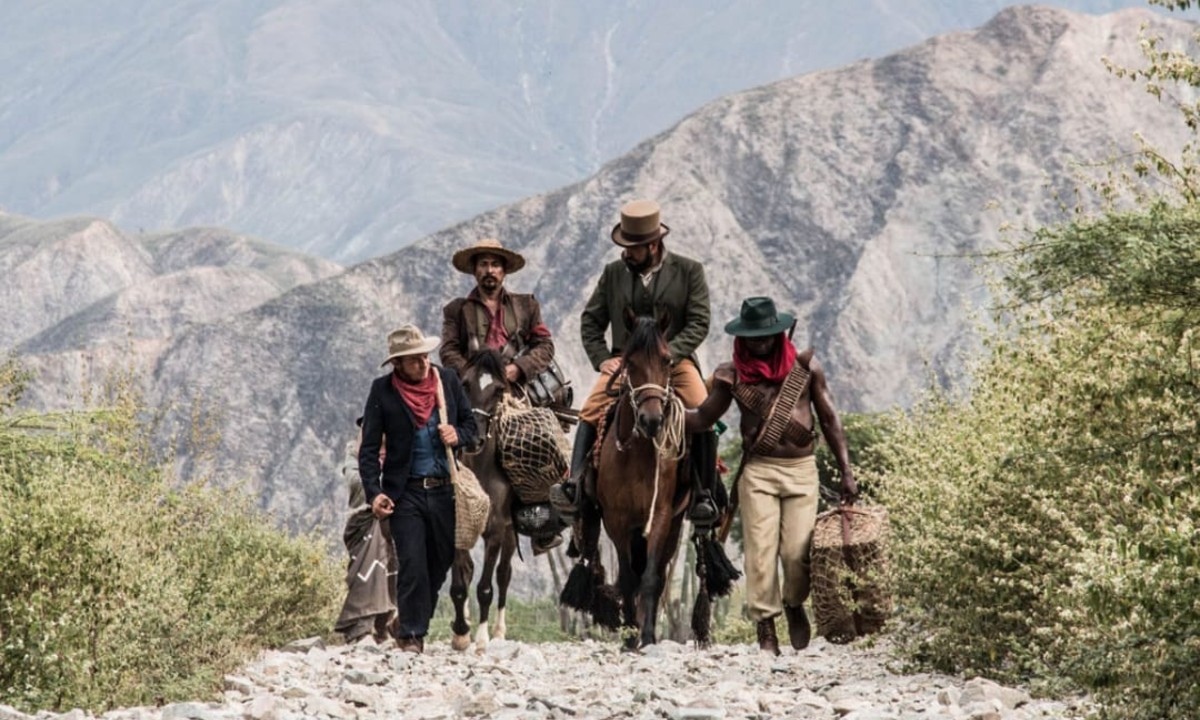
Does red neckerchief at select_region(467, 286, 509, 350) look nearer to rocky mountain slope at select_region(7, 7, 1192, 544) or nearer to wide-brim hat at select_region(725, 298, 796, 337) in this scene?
wide-brim hat at select_region(725, 298, 796, 337)

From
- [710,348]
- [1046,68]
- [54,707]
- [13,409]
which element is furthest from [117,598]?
[1046,68]

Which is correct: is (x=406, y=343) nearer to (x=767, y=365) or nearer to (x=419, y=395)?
(x=419, y=395)

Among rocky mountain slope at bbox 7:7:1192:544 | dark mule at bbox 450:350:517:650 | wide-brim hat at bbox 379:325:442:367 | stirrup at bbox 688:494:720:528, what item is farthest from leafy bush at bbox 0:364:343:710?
rocky mountain slope at bbox 7:7:1192:544

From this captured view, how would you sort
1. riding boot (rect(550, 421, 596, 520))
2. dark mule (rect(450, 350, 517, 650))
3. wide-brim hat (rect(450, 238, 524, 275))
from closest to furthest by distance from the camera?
riding boot (rect(550, 421, 596, 520))
dark mule (rect(450, 350, 517, 650))
wide-brim hat (rect(450, 238, 524, 275))

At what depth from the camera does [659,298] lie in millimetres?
14125

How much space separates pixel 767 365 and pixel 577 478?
69.1 inches

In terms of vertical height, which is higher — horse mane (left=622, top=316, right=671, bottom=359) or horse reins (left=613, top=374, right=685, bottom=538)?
horse mane (left=622, top=316, right=671, bottom=359)

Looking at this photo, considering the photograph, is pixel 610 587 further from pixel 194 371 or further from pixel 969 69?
pixel 969 69

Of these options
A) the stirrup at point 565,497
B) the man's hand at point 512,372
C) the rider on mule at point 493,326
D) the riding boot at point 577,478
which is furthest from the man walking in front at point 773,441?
the rider on mule at point 493,326

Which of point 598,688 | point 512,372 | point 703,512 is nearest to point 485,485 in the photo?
point 512,372

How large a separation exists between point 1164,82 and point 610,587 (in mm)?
6036

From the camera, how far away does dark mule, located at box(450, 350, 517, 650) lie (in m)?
15.3

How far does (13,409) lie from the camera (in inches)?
639

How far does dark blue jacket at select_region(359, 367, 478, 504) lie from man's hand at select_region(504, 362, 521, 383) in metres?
2.01
